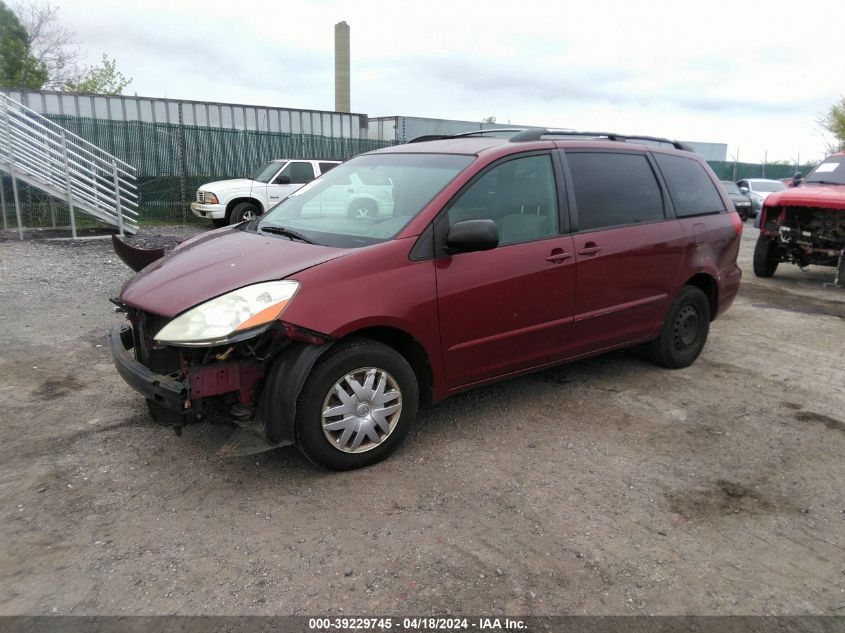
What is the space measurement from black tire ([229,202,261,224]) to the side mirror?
474 inches

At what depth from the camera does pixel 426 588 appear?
2.60 metres

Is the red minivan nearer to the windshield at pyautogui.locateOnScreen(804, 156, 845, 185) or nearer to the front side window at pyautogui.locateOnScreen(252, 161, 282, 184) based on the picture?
the windshield at pyautogui.locateOnScreen(804, 156, 845, 185)

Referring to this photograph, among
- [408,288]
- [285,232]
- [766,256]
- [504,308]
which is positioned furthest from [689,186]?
[766,256]

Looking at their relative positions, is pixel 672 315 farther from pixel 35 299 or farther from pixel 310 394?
pixel 35 299

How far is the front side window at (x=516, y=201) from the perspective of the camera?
386cm

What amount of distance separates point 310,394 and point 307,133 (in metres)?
20.2

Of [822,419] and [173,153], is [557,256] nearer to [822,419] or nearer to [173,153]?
[822,419]

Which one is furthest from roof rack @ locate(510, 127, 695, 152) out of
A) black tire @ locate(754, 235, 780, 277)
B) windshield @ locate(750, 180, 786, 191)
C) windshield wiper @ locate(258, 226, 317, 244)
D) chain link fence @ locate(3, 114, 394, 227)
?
windshield @ locate(750, 180, 786, 191)

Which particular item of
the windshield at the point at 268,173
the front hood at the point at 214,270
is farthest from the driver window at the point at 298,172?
the front hood at the point at 214,270

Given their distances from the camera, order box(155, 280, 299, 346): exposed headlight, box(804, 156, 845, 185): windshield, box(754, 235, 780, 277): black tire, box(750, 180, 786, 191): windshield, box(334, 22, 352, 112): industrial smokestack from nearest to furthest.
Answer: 1. box(155, 280, 299, 346): exposed headlight
2. box(804, 156, 845, 185): windshield
3. box(754, 235, 780, 277): black tire
4. box(750, 180, 786, 191): windshield
5. box(334, 22, 352, 112): industrial smokestack

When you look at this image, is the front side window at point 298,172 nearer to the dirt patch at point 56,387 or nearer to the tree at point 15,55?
the dirt patch at point 56,387

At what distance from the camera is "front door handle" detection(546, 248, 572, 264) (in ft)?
13.5

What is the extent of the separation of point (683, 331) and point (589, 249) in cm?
148

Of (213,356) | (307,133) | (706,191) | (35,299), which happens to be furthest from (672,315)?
(307,133)
